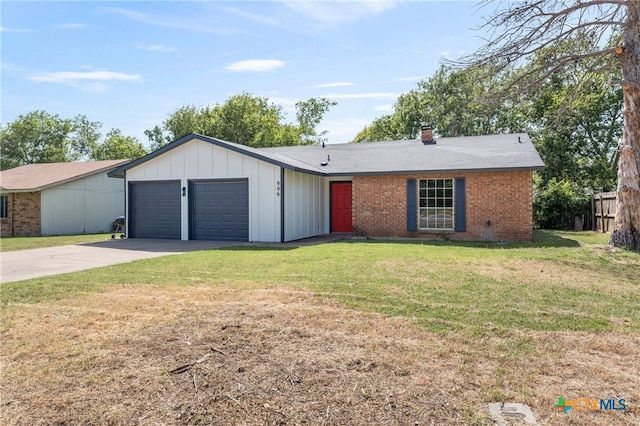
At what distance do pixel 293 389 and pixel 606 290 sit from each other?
5.19m

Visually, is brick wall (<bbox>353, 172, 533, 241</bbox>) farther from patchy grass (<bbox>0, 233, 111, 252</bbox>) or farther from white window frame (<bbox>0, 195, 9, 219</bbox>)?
white window frame (<bbox>0, 195, 9, 219</bbox>)

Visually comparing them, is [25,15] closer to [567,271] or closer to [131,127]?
[567,271]

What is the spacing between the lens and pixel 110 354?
3705 mm

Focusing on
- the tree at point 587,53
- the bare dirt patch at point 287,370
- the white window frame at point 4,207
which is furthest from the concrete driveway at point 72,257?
the white window frame at point 4,207

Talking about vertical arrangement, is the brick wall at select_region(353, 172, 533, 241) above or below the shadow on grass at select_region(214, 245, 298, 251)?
above

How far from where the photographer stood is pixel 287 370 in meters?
3.39

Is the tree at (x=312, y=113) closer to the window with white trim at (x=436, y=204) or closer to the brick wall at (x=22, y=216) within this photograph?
the brick wall at (x=22, y=216)

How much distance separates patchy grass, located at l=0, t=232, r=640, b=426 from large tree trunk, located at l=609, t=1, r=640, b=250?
4.75m

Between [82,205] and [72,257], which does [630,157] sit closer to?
[72,257]

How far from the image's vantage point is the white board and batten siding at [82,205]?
19.9m

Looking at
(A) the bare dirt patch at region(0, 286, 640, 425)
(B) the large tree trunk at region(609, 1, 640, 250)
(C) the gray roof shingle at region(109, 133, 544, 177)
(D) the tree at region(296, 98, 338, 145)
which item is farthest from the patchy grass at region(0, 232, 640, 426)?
(D) the tree at region(296, 98, 338, 145)

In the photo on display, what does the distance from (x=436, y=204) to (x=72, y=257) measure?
10.6m

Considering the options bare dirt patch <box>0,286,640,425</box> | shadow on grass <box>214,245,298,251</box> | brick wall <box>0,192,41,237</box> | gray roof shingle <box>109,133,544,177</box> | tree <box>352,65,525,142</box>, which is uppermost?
tree <box>352,65,525,142</box>

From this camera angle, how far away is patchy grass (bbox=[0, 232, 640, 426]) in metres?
2.84
